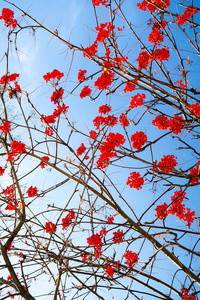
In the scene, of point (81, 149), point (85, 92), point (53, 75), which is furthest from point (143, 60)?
point (81, 149)

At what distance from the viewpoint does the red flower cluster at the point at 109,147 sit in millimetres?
2955

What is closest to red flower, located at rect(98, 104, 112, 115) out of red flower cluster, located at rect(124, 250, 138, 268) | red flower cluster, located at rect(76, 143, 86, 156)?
red flower cluster, located at rect(76, 143, 86, 156)

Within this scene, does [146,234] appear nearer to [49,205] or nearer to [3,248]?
[49,205]

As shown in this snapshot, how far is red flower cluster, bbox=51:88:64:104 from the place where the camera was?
11.9 ft

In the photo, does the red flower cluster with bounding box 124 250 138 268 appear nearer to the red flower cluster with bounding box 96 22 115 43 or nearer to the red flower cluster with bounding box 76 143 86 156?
the red flower cluster with bounding box 76 143 86 156

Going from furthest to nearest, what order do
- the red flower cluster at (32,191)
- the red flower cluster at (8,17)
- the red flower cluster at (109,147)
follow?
the red flower cluster at (32,191), the red flower cluster at (8,17), the red flower cluster at (109,147)

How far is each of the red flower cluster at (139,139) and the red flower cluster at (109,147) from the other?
0.20 metres

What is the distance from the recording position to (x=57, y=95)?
12.0 feet

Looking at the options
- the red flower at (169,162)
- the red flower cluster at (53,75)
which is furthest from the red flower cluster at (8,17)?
the red flower at (169,162)

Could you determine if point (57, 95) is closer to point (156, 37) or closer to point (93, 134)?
point (93, 134)

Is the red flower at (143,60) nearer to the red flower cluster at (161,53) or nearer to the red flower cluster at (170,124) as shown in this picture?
the red flower cluster at (161,53)

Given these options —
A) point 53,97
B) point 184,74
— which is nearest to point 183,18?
point 184,74

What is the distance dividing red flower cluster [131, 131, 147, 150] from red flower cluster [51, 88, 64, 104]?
4.43 ft

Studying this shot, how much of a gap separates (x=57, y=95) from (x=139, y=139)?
59.1 inches
